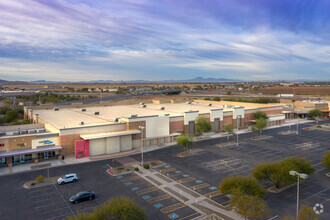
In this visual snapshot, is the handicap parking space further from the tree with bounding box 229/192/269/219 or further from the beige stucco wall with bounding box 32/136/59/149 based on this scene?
the beige stucco wall with bounding box 32/136/59/149

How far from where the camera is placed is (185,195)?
27375 mm

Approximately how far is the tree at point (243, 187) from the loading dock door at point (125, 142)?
960 inches

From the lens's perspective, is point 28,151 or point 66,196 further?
point 28,151

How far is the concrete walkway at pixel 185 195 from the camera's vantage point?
23663 millimetres

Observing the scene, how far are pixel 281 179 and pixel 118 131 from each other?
29804 mm

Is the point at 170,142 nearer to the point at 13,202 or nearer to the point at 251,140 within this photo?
the point at 251,140

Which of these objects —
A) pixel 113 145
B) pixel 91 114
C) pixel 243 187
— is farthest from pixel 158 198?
pixel 91 114

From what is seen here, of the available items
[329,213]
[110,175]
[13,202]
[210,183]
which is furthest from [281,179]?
[13,202]

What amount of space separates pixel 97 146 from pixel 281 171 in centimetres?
2925

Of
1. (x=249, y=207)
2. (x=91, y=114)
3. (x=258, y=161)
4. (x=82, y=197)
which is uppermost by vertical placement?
(x=91, y=114)

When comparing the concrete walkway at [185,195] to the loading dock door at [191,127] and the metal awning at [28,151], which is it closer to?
the metal awning at [28,151]

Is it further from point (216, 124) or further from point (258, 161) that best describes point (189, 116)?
point (258, 161)

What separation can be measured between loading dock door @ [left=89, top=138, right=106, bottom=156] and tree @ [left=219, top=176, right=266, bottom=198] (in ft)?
81.5

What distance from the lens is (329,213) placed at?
23328 mm
